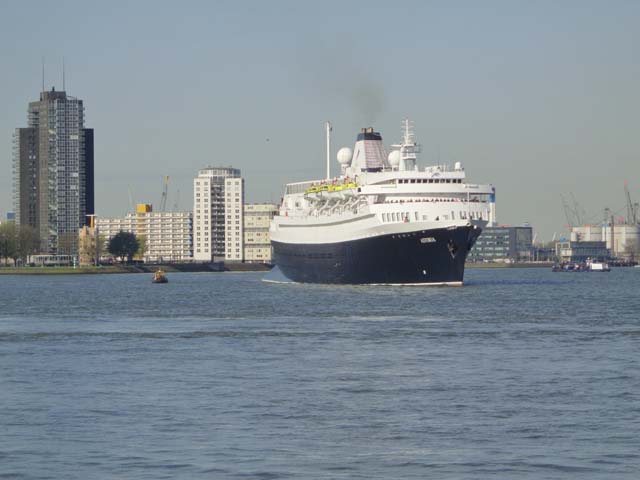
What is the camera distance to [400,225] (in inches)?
3915

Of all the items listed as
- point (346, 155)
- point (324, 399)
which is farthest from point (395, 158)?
point (324, 399)

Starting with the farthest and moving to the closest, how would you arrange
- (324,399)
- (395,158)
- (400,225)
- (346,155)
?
(346,155) → (395,158) → (400,225) → (324,399)

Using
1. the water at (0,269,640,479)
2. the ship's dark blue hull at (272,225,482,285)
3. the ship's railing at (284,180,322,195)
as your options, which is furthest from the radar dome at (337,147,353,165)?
the water at (0,269,640,479)

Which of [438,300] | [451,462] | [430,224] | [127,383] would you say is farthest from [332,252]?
[451,462]

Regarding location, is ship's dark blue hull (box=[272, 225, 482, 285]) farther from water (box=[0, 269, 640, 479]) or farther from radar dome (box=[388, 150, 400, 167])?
water (box=[0, 269, 640, 479])

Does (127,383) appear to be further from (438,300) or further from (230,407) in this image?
(438,300)

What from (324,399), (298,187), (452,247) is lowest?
(324,399)

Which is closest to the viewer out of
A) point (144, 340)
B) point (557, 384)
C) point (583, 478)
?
point (583, 478)

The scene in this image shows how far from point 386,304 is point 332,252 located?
107 ft

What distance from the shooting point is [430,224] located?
9850 centimetres

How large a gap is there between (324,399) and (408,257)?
65680 millimetres

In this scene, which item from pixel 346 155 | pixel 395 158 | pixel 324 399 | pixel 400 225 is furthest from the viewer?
pixel 346 155

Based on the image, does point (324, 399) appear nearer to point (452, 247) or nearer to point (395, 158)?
point (452, 247)

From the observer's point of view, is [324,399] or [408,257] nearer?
[324,399]
